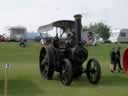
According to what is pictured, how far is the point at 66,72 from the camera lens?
50.3ft

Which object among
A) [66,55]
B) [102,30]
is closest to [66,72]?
[66,55]

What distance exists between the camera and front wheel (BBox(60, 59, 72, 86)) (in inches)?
588

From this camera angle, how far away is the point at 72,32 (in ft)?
55.9

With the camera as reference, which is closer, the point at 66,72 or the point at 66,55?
the point at 66,72

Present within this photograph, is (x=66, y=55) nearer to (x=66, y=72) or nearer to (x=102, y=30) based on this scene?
(x=66, y=72)

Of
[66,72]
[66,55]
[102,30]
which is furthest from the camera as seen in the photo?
[102,30]

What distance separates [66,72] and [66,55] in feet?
4.03

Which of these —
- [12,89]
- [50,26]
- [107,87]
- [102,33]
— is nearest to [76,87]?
[107,87]

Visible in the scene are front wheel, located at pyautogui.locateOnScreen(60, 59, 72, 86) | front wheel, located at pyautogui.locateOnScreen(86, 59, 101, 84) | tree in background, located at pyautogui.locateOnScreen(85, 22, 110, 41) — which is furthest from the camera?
tree in background, located at pyautogui.locateOnScreen(85, 22, 110, 41)

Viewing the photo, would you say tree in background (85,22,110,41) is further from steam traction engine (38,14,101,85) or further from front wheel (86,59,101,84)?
front wheel (86,59,101,84)

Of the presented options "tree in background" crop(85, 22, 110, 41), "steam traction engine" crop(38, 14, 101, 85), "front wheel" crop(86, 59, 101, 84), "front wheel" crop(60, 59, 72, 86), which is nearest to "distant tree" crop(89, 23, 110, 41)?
"tree in background" crop(85, 22, 110, 41)

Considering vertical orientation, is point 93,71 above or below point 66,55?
below

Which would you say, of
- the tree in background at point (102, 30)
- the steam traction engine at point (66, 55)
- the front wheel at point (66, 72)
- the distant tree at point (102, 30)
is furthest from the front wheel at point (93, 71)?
the distant tree at point (102, 30)

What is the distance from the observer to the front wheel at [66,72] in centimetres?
1492
